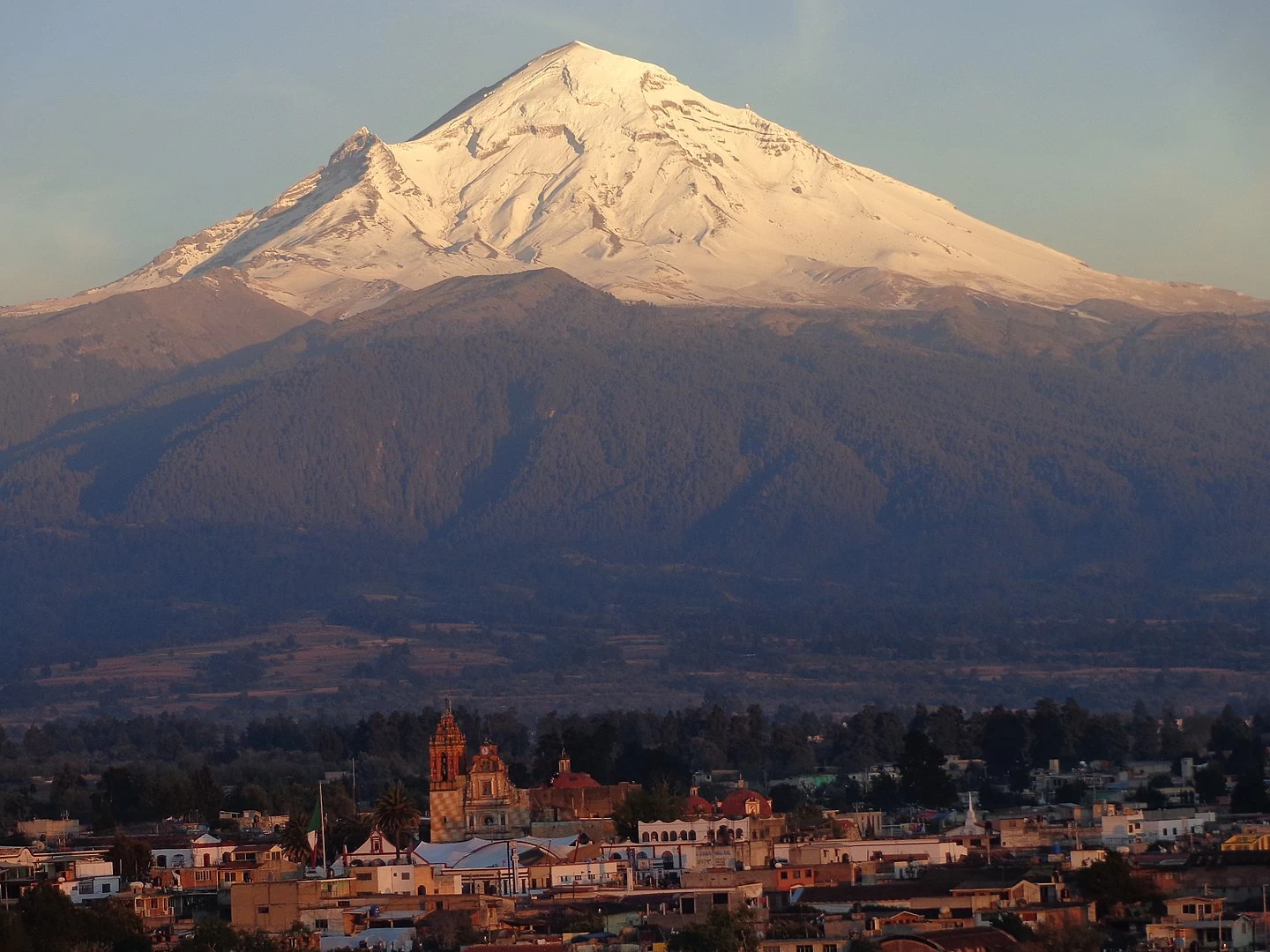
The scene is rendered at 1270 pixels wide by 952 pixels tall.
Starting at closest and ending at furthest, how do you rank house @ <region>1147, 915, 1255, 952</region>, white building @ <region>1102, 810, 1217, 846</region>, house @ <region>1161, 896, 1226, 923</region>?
house @ <region>1147, 915, 1255, 952</region>
house @ <region>1161, 896, 1226, 923</region>
white building @ <region>1102, 810, 1217, 846</region>

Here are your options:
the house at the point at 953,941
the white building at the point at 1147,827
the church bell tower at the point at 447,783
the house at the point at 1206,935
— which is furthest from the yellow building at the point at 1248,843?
the church bell tower at the point at 447,783

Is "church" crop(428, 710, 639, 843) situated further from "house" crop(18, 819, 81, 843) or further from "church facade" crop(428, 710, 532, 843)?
"house" crop(18, 819, 81, 843)

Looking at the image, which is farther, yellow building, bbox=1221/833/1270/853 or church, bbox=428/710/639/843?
church, bbox=428/710/639/843

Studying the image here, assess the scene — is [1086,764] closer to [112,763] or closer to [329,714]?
[112,763]

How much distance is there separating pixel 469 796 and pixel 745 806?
8515 mm

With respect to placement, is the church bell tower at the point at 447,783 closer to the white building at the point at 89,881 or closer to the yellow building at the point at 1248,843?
the white building at the point at 89,881

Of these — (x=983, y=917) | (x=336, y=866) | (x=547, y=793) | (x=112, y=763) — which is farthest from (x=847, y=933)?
(x=112, y=763)

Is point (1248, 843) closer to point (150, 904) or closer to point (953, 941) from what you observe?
point (953, 941)

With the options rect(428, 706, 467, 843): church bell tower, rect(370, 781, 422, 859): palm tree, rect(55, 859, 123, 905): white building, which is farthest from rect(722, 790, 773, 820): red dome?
rect(55, 859, 123, 905): white building

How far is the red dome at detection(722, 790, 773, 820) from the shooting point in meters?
95.2

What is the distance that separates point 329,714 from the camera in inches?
7835

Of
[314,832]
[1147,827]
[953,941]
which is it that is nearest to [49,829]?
[314,832]

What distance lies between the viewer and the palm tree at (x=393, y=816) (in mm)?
91875

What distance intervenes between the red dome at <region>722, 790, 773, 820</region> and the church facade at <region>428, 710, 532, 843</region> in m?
5.67
